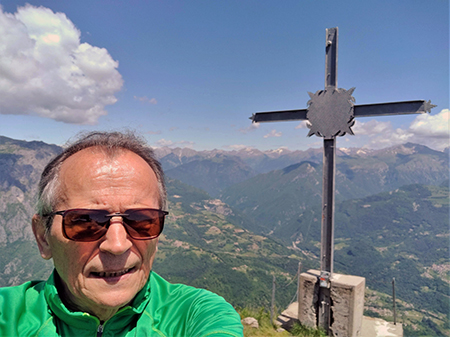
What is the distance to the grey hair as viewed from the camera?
188 centimetres

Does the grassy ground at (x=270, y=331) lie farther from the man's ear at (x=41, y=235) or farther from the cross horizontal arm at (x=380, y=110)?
the man's ear at (x=41, y=235)

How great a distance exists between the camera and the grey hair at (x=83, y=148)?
188cm

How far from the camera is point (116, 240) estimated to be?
1632mm

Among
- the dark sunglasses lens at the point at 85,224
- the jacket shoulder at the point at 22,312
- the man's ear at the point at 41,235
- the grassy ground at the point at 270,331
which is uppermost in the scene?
the dark sunglasses lens at the point at 85,224

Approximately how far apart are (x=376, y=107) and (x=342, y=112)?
85 centimetres

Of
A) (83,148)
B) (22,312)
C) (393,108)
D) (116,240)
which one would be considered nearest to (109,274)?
(116,240)

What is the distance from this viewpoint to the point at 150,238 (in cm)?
182

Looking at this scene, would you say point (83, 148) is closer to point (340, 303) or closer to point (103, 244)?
point (103, 244)

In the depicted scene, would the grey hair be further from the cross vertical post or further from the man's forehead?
the cross vertical post

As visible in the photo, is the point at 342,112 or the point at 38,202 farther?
the point at 342,112

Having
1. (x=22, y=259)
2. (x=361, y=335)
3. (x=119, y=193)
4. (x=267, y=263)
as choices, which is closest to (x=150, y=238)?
(x=119, y=193)

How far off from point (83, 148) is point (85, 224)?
1.95 ft

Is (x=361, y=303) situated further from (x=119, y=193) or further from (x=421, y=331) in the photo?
(x=421, y=331)

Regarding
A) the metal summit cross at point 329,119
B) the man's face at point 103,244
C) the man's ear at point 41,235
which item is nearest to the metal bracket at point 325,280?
the metal summit cross at point 329,119
